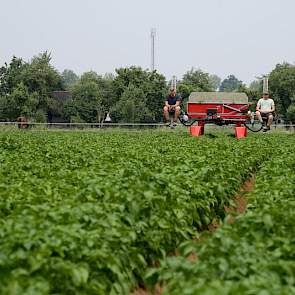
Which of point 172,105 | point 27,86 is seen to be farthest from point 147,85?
point 172,105

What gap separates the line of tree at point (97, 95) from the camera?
52694 millimetres

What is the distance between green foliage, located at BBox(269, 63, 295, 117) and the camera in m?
55.9

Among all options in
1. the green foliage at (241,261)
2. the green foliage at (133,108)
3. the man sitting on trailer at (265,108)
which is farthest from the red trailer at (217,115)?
the green foliage at (133,108)

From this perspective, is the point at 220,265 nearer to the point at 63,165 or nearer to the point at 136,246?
the point at 136,246

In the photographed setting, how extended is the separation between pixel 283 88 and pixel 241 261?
54.5 m

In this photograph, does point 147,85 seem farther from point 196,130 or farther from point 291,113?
point 196,130

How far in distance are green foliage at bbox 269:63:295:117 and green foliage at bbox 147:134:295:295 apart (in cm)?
5197

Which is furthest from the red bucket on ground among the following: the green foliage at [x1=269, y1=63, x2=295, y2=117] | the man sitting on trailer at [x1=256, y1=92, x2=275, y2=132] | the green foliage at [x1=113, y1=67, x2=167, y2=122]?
the green foliage at [x1=269, y1=63, x2=295, y2=117]

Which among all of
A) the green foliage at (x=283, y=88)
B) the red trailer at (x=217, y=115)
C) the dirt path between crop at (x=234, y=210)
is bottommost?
the dirt path between crop at (x=234, y=210)

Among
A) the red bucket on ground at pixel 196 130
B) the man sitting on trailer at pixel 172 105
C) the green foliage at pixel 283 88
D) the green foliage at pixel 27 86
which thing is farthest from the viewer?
the green foliage at pixel 283 88

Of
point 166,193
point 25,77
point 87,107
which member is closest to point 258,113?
point 166,193

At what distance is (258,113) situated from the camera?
23.1 metres

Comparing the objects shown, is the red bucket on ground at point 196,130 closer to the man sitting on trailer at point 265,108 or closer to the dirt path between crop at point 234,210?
the man sitting on trailer at point 265,108

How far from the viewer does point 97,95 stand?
57281mm
